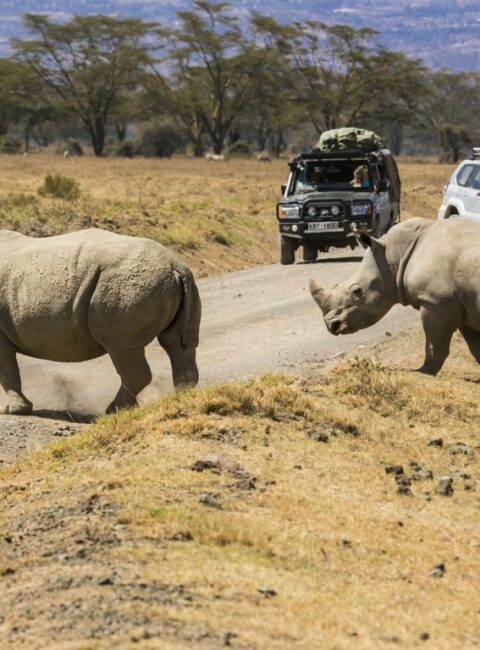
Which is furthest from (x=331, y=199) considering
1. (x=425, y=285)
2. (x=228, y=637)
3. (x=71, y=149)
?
(x=71, y=149)

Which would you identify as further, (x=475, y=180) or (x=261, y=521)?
(x=475, y=180)

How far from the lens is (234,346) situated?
14.9 metres

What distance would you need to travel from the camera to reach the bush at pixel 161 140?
246ft

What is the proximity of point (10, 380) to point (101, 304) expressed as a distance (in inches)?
55.3

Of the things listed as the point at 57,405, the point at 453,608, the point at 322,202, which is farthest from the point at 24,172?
the point at 453,608

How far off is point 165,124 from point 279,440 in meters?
72.4

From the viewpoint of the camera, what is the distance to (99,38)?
78312 millimetres

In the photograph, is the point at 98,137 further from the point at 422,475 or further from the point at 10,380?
the point at 422,475

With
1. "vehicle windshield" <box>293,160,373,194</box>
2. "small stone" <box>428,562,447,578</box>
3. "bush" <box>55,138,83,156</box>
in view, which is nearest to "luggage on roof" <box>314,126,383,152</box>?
"vehicle windshield" <box>293,160,373,194</box>

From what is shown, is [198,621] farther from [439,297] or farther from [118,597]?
[439,297]

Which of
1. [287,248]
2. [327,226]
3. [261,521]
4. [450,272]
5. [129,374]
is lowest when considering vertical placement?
[287,248]

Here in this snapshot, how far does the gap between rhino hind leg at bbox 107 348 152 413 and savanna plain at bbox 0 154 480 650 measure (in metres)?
1.08

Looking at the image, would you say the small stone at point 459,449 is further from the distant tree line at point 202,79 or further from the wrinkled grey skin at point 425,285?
the distant tree line at point 202,79

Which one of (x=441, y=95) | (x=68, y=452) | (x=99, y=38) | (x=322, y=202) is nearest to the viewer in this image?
(x=68, y=452)
